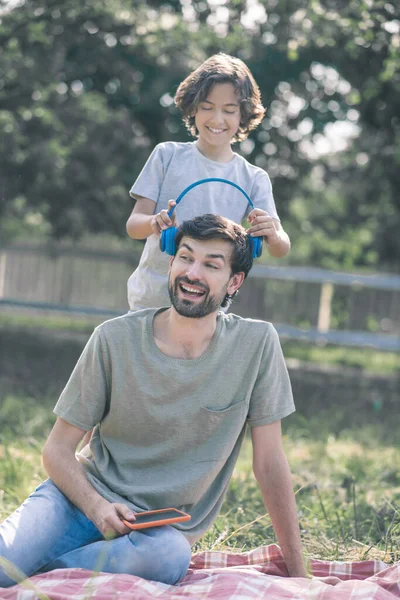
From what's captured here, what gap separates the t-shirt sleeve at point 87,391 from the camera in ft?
9.51

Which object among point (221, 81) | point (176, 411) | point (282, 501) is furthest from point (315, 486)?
point (221, 81)

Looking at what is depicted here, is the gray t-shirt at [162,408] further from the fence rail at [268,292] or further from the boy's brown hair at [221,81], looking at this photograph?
the fence rail at [268,292]

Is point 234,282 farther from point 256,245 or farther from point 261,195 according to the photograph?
point 261,195

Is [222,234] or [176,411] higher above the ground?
[222,234]

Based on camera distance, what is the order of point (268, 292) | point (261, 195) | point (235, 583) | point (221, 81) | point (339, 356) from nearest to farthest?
point (235, 583) < point (221, 81) < point (261, 195) < point (268, 292) < point (339, 356)

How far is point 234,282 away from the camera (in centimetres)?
300

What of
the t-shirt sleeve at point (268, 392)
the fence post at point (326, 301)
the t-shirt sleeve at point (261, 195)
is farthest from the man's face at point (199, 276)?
the fence post at point (326, 301)

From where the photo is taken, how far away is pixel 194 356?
2.95 metres

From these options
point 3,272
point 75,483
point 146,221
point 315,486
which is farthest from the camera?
point 3,272

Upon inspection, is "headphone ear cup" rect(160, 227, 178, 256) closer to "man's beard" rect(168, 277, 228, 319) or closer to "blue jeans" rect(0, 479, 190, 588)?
"man's beard" rect(168, 277, 228, 319)

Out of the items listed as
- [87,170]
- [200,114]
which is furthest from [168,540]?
[87,170]

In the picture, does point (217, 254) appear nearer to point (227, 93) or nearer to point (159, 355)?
point (159, 355)

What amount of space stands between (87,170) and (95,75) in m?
1.27

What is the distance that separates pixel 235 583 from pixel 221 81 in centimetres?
193
